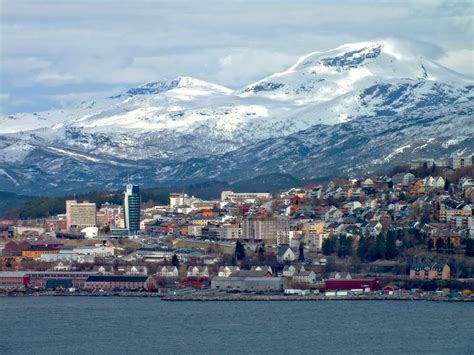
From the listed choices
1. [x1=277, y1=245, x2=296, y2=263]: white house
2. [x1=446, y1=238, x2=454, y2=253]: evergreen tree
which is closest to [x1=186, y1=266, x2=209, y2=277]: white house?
[x1=277, y1=245, x2=296, y2=263]: white house

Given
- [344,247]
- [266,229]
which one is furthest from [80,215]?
[344,247]

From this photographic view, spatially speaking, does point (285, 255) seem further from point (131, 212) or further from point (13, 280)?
point (131, 212)

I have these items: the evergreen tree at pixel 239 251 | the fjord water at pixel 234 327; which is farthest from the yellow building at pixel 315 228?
the fjord water at pixel 234 327

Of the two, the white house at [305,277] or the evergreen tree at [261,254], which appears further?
the evergreen tree at [261,254]

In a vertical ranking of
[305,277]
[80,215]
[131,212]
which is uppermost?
[80,215]

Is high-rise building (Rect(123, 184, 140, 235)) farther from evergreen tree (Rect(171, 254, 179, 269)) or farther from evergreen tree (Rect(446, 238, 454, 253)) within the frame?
evergreen tree (Rect(446, 238, 454, 253))

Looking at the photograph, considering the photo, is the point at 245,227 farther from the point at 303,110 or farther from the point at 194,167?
the point at 303,110

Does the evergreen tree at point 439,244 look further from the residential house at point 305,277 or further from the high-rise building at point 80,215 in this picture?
the high-rise building at point 80,215
